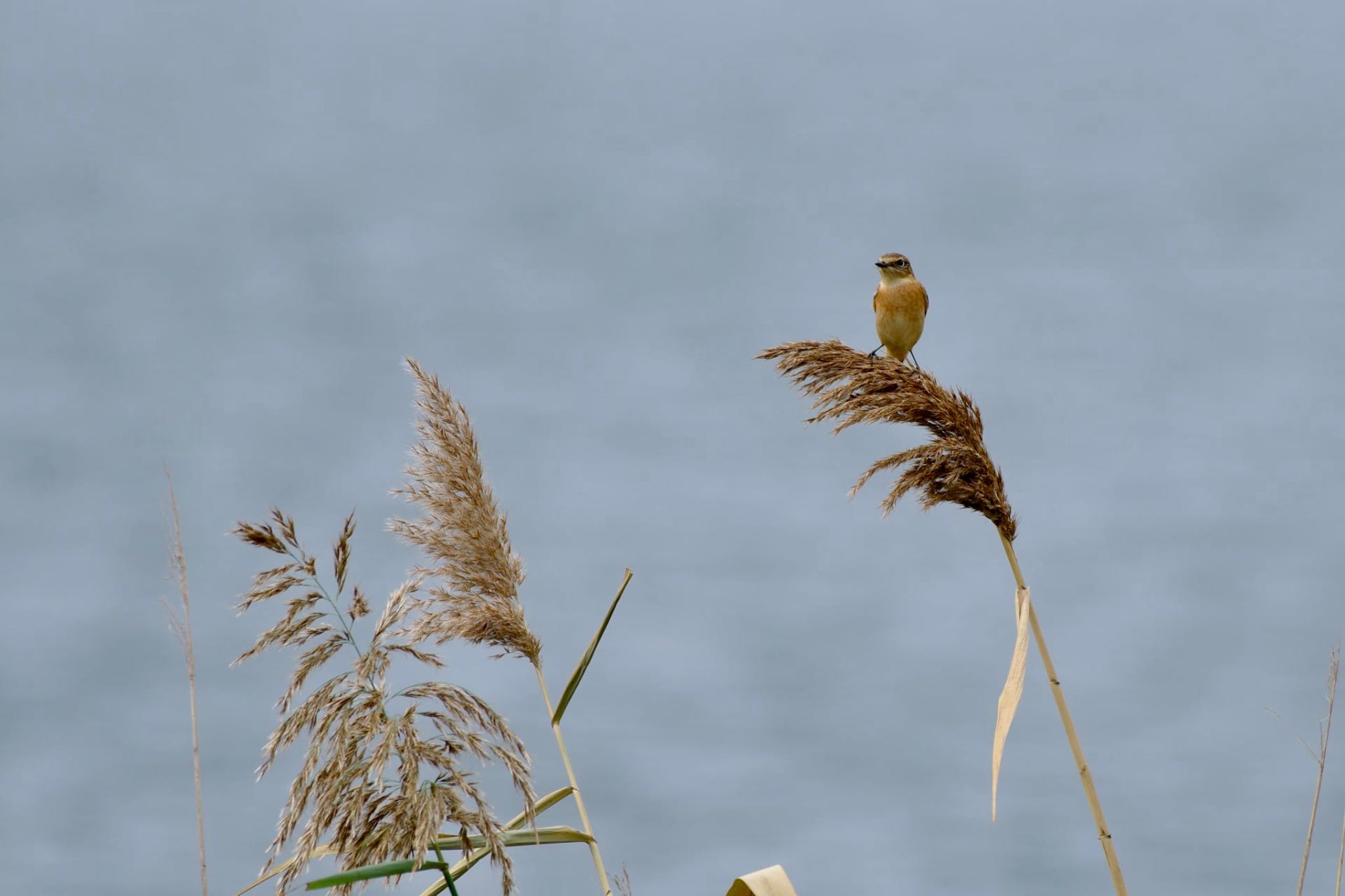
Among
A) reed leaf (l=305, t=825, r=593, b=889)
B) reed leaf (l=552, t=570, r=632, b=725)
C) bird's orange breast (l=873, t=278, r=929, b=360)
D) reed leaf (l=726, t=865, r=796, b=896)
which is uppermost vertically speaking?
bird's orange breast (l=873, t=278, r=929, b=360)

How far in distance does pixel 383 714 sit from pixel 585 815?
748 millimetres

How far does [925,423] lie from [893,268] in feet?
7.68

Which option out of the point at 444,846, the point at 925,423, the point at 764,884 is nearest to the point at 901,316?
the point at 925,423

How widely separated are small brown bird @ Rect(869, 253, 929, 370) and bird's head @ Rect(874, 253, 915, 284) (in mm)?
99

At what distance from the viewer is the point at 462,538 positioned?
3.48 metres

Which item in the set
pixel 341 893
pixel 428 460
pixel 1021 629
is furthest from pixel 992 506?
pixel 341 893

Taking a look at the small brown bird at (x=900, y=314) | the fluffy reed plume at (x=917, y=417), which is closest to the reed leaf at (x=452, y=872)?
the fluffy reed plume at (x=917, y=417)

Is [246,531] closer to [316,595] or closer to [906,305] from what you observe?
[316,595]

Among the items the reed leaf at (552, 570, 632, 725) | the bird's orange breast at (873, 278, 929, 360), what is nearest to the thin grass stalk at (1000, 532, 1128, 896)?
the reed leaf at (552, 570, 632, 725)

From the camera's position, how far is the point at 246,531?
9.11ft

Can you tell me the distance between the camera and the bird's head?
17.8 ft

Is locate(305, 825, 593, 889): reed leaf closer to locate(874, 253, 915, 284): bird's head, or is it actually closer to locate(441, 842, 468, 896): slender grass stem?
locate(441, 842, 468, 896): slender grass stem

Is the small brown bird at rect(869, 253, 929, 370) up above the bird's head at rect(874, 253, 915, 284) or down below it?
below

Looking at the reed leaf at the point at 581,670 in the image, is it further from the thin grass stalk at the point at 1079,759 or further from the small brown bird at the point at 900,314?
the small brown bird at the point at 900,314
